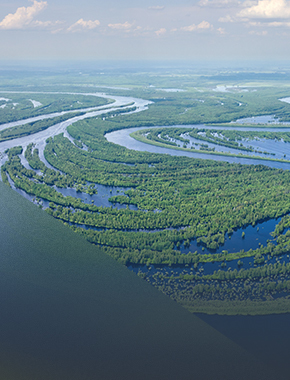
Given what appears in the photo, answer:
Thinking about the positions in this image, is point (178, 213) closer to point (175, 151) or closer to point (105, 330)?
point (105, 330)

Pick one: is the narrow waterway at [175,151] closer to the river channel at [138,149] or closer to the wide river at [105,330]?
the river channel at [138,149]

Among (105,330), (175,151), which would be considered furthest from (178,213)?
(175,151)

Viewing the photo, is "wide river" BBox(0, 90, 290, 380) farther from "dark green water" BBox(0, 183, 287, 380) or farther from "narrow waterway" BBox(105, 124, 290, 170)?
"narrow waterway" BBox(105, 124, 290, 170)

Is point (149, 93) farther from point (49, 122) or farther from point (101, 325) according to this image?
point (101, 325)

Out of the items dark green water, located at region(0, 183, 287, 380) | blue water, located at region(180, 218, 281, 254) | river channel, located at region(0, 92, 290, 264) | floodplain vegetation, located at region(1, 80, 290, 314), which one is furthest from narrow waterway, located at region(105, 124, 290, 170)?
→ dark green water, located at region(0, 183, 287, 380)

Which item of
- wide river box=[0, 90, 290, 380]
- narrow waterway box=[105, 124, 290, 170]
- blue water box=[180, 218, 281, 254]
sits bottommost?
wide river box=[0, 90, 290, 380]
